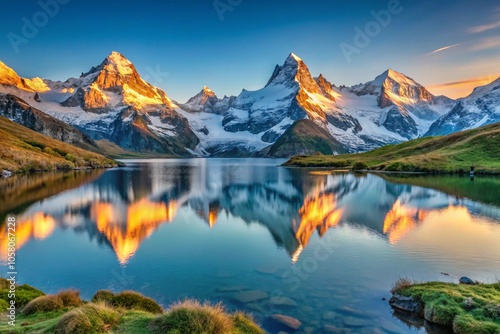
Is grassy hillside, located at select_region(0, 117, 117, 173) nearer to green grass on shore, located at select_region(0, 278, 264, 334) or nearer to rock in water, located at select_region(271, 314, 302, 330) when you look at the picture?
green grass on shore, located at select_region(0, 278, 264, 334)

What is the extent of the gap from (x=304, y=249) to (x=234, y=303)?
522 inches

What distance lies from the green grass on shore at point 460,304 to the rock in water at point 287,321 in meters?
6.25

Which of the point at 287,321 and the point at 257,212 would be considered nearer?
the point at 287,321

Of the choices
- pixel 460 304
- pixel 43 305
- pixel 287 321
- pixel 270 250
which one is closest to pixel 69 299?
pixel 43 305

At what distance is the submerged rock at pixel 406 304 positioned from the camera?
62.0 ft

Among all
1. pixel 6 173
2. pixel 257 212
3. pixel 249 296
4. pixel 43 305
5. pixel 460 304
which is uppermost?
pixel 6 173

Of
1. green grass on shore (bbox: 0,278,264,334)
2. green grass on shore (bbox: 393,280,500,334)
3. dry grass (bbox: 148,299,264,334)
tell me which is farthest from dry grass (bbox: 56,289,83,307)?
green grass on shore (bbox: 393,280,500,334)

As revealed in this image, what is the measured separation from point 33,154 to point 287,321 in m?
152

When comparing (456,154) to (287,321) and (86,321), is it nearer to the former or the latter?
(287,321)

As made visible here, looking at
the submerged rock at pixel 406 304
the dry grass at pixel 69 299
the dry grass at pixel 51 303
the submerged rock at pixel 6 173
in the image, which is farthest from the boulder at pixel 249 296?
the submerged rock at pixel 6 173

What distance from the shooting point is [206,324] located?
13109 mm

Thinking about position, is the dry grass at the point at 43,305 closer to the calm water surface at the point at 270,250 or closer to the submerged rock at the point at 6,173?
the calm water surface at the point at 270,250

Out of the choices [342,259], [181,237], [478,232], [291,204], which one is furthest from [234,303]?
[291,204]

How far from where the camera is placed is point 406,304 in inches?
758
